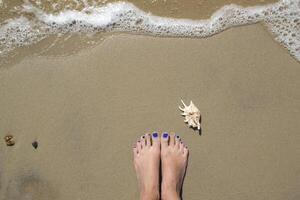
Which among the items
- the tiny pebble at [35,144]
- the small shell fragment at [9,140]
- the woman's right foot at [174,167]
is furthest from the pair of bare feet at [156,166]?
the small shell fragment at [9,140]

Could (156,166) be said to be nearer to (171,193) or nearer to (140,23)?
(171,193)

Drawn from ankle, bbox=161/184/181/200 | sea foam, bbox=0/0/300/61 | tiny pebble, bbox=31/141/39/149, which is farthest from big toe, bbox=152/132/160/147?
tiny pebble, bbox=31/141/39/149

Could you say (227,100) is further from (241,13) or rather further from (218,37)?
(241,13)

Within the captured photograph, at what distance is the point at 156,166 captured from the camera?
3.72 metres

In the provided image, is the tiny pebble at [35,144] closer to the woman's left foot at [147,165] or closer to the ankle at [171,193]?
the woman's left foot at [147,165]

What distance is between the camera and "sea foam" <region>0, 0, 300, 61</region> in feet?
11.8

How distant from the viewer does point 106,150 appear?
3553 mm

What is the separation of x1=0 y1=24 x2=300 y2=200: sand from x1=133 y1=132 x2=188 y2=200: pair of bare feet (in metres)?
0.07

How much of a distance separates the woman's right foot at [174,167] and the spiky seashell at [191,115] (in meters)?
0.19

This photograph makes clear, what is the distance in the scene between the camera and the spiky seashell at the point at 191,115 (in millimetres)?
3471

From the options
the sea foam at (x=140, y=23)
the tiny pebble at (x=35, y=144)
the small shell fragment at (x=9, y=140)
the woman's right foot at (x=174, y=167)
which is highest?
the sea foam at (x=140, y=23)

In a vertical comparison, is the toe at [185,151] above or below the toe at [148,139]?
below

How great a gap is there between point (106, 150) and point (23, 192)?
793 mm

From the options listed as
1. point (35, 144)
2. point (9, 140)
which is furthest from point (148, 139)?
point (9, 140)
